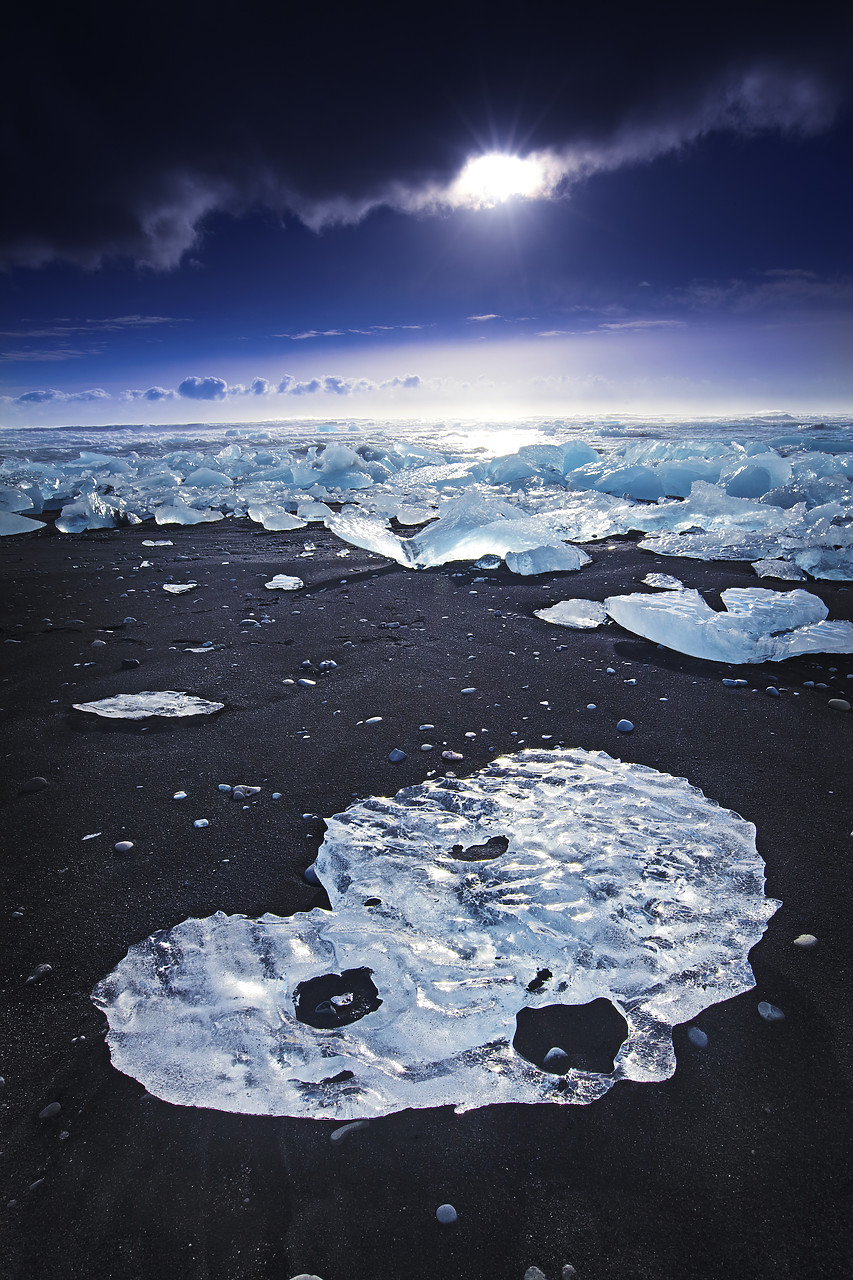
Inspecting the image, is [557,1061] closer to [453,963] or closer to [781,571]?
[453,963]

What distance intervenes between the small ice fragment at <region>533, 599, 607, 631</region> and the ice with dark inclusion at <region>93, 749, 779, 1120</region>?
6.56 ft

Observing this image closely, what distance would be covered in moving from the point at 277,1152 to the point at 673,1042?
0.94 metres

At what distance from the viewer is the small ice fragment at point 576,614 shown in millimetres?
4111

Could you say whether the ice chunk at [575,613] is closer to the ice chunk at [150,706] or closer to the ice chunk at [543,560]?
the ice chunk at [543,560]

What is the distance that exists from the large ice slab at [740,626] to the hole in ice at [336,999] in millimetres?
2799

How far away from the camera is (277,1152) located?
122 cm

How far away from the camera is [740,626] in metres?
3.56

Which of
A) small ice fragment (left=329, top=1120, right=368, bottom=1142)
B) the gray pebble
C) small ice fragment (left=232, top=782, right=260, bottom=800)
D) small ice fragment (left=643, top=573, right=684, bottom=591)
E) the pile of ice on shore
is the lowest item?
small ice fragment (left=329, top=1120, right=368, bottom=1142)

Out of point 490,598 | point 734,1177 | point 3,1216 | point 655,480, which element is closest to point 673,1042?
point 734,1177

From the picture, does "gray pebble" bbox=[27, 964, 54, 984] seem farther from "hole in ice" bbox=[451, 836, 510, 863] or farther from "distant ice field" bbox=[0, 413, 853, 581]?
"distant ice field" bbox=[0, 413, 853, 581]

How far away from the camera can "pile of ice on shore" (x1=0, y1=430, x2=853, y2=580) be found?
5.75 m

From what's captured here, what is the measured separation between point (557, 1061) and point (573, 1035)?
0.27 feet

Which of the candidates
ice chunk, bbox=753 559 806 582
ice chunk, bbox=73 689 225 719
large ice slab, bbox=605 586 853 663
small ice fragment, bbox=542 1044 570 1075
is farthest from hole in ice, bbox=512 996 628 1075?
ice chunk, bbox=753 559 806 582

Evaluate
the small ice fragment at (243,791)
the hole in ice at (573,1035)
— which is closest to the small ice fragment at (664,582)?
the small ice fragment at (243,791)
